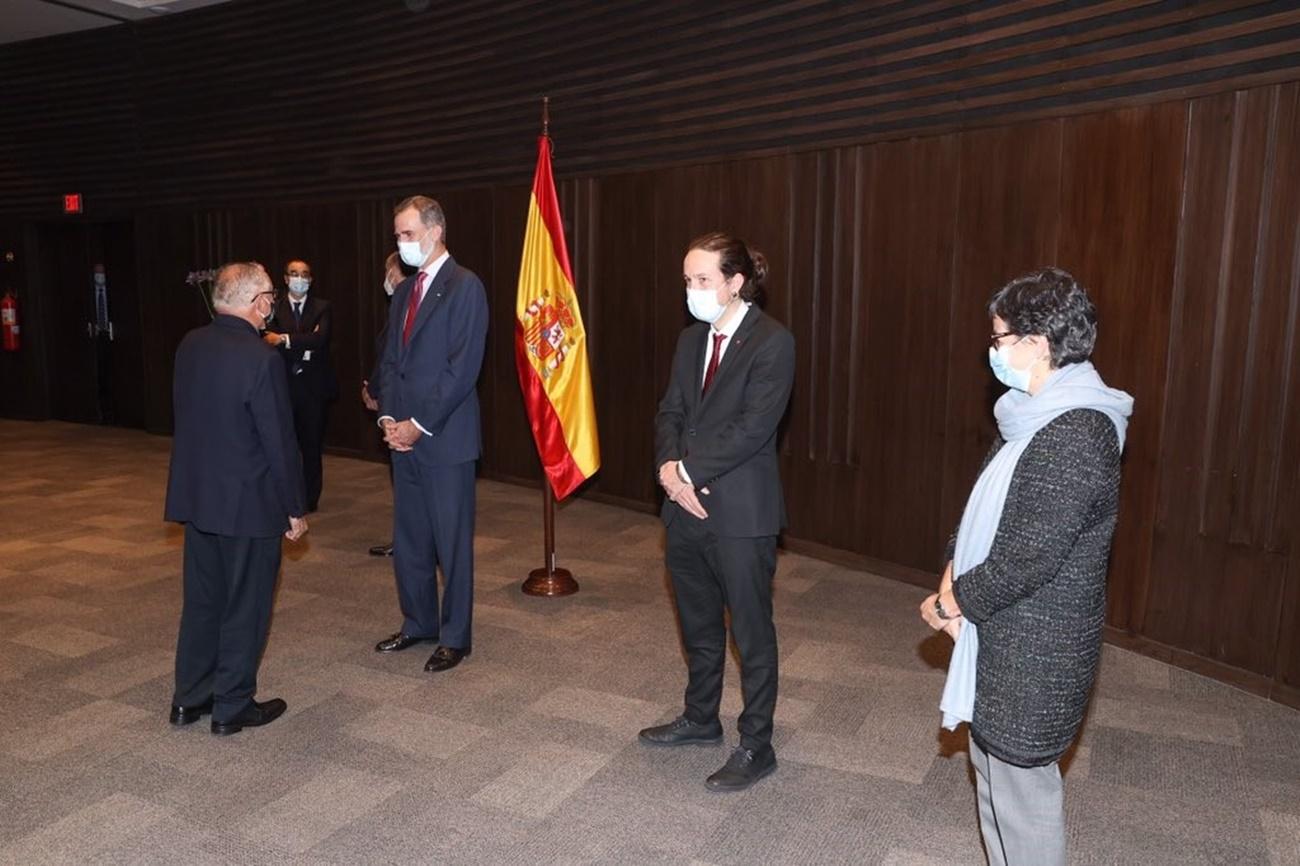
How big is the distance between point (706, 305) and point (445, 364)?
1.35m

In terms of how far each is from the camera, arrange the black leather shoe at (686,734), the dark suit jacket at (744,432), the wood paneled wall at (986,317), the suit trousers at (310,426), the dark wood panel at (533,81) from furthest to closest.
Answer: the suit trousers at (310,426) < the dark wood panel at (533,81) < the wood paneled wall at (986,317) < the black leather shoe at (686,734) < the dark suit jacket at (744,432)

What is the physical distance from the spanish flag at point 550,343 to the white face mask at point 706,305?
1940mm

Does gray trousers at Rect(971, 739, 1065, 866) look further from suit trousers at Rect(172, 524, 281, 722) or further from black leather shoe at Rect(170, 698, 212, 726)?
black leather shoe at Rect(170, 698, 212, 726)

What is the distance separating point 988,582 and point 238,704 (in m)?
2.67

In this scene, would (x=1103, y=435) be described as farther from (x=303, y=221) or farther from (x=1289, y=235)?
(x=303, y=221)

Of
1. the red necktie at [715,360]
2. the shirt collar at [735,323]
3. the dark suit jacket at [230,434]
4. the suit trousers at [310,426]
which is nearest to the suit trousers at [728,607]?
the red necktie at [715,360]

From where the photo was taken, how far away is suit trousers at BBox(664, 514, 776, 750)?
3.03m

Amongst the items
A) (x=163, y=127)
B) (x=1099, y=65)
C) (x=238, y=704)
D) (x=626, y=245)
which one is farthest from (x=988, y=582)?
(x=163, y=127)

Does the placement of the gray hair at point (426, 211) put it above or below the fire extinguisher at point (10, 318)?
above

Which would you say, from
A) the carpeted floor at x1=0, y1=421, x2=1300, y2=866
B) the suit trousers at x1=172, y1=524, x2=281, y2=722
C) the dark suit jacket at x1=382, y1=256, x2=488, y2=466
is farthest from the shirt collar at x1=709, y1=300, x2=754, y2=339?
the suit trousers at x1=172, y1=524, x2=281, y2=722

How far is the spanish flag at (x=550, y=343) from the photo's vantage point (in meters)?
4.90

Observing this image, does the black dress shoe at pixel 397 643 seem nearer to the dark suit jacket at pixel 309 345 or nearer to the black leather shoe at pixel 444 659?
the black leather shoe at pixel 444 659

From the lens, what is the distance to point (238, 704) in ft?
11.4

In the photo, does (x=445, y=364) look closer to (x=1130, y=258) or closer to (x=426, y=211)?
(x=426, y=211)
